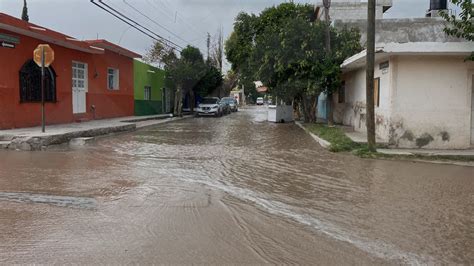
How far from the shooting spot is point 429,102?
1367cm

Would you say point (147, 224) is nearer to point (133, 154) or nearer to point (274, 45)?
point (133, 154)

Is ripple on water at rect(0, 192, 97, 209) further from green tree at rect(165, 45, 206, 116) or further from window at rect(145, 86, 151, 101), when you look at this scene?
green tree at rect(165, 45, 206, 116)

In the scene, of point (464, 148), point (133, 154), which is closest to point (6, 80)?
point (133, 154)

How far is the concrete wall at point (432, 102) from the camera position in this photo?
13508 millimetres

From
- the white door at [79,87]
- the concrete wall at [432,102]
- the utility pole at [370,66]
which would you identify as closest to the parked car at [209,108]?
the white door at [79,87]

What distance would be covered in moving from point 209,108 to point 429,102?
2578cm

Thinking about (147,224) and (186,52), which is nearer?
(147,224)

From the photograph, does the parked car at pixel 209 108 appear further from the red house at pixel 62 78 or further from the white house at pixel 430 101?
the white house at pixel 430 101

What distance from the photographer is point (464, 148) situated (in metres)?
13.6

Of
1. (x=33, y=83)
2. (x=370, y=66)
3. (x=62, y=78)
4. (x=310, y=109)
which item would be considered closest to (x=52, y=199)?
(x=370, y=66)

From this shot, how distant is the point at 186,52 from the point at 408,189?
2937cm

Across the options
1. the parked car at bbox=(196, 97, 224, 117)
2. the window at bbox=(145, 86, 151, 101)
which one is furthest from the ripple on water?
the parked car at bbox=(196, 97, 224, 117)

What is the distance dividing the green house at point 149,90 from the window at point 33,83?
10.9 m

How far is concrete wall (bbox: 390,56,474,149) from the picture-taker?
13.5 m
